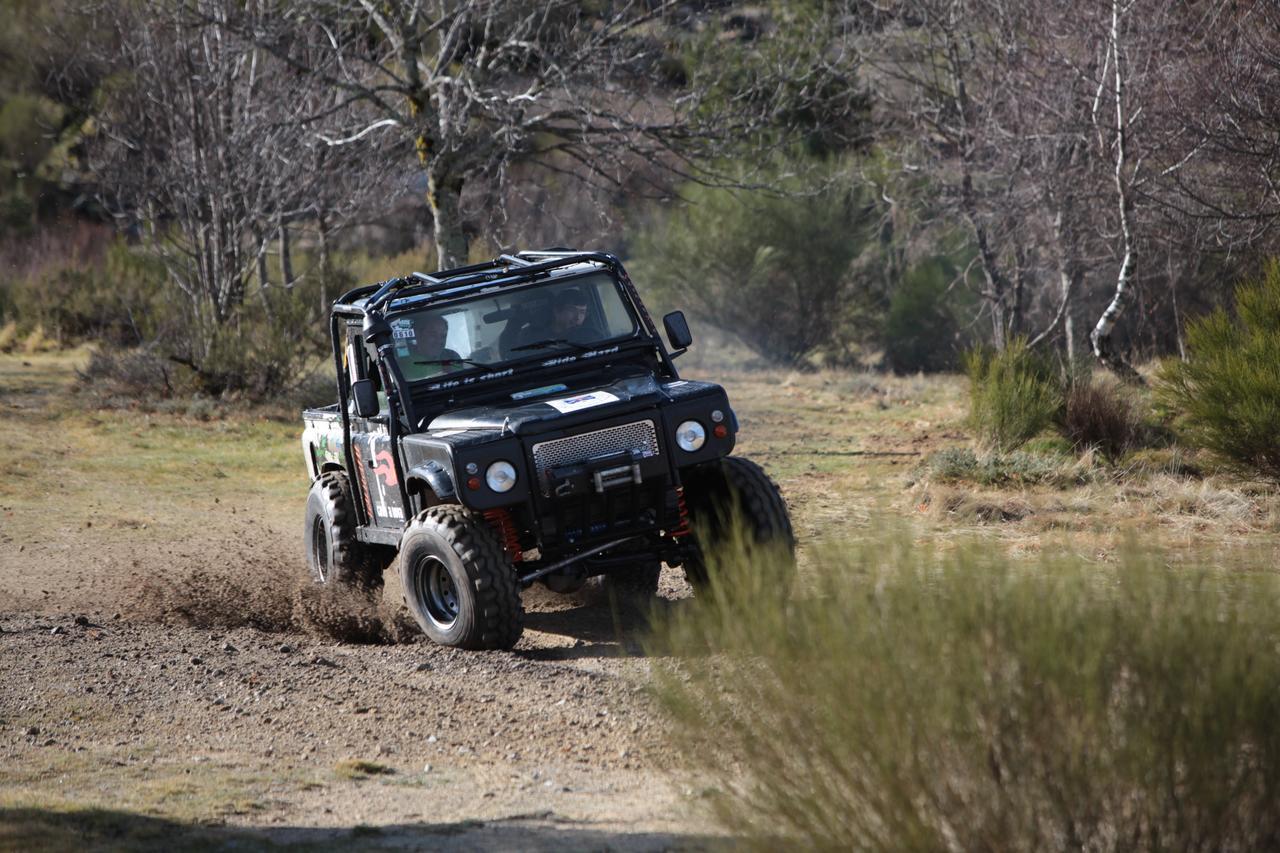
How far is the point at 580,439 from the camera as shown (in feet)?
24.6

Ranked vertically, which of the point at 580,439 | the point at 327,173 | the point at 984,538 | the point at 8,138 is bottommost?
the point at 984,538

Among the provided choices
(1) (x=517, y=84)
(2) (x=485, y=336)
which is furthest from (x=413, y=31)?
(2) (x=485, y=336)

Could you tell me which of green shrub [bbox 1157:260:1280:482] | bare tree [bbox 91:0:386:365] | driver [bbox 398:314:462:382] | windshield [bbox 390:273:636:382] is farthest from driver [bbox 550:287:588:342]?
bare tree [bbox 91:0:386:365]

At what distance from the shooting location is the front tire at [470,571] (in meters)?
7.27

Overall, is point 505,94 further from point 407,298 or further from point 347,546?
point 347,546

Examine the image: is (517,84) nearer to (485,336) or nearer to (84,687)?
(485,336)

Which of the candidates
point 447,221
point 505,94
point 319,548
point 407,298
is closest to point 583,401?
point 407,298

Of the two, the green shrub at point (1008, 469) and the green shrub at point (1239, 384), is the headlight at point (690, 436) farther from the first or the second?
the green shrub at point (1239, 384)

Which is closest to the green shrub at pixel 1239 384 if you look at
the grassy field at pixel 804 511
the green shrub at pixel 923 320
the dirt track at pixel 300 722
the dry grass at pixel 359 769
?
the grassy field at pixel 804 511

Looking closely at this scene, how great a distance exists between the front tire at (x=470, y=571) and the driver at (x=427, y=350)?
38.6 inches

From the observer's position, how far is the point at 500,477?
7.34 metres

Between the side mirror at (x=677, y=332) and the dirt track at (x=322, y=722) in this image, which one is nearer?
the dirt track at (x=322, y=722)

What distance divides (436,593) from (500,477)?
918 millimetres

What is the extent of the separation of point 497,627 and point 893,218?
21.3 metres
